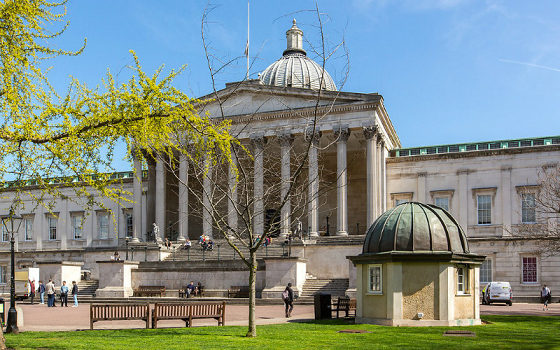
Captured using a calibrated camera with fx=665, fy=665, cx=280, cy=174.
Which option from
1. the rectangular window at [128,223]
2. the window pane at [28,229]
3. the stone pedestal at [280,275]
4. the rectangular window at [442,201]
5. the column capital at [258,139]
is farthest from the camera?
the window pane at [28,229]

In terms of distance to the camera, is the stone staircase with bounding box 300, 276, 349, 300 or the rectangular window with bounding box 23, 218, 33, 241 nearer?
the stone staircase with bounding box 300, 276, 349, 300

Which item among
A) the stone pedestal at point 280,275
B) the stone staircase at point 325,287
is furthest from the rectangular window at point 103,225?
the stone pedestal at point 280,275

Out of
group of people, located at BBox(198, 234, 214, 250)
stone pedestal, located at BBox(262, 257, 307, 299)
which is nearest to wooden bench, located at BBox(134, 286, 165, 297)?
group of people, located at BBox(198, 234, 214, 250)

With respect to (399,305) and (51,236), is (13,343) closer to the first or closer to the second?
(399,305)

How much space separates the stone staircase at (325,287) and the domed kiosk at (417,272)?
15.2 meters

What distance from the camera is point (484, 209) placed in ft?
171

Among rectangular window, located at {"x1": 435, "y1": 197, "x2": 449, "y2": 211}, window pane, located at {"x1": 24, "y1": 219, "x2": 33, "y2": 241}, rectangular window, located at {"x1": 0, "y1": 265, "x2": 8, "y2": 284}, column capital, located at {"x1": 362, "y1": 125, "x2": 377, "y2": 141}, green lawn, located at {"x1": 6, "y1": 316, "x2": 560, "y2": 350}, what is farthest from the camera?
window pane, located at {"x1": 24, "y1": 219, "x2": 33, "y2": 241}

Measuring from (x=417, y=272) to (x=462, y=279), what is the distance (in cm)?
194

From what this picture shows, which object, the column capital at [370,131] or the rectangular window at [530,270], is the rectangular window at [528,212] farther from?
the column capital at [370,131]

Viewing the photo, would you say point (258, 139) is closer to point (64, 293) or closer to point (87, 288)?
point (87, 288)

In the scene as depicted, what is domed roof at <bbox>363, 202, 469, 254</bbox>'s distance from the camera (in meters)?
22.2

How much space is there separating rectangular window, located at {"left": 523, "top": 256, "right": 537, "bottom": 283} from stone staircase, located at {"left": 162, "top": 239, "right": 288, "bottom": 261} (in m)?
17.4

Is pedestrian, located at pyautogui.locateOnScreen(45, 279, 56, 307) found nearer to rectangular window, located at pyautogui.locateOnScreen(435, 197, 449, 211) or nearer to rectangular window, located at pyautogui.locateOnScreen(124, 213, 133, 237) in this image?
rectangular window, located at pyautogui.locateOnScreen(124, 213, 133, 237)

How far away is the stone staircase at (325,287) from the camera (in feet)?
128
